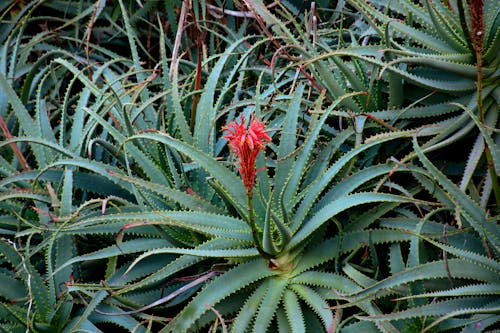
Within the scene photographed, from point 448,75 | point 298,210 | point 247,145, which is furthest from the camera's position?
point 448,75

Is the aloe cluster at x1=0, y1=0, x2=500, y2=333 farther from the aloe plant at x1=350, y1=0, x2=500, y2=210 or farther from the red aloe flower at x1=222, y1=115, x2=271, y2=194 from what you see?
the red aloe flower at x1=222, y1=115, x2=271, y2=194

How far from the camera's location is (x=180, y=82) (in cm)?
305

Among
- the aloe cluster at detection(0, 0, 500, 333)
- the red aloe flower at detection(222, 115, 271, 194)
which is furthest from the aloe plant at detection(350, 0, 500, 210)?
the red aloe flower at detection(222, 115, 271, 194)

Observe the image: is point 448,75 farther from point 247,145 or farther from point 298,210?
point 247,145

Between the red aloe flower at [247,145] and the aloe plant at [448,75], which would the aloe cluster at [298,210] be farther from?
the red aloe flower at [247,145]

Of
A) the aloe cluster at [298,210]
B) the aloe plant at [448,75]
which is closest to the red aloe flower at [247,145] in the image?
the aloe cluster at [298,210]

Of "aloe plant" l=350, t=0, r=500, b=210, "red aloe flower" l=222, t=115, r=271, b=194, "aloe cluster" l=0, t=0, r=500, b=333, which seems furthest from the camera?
"aloe plant" l=350, t=0, r=500, b=210

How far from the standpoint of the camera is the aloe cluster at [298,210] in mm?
1812

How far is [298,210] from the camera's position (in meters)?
1.96

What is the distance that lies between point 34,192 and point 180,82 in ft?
3.10

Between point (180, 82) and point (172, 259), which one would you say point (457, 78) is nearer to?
point (172, 259)

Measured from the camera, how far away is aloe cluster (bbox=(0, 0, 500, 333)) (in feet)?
5.95

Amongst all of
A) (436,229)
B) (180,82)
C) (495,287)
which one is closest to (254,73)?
(180,82)

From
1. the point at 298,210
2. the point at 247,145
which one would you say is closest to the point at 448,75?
the point at 298,210
